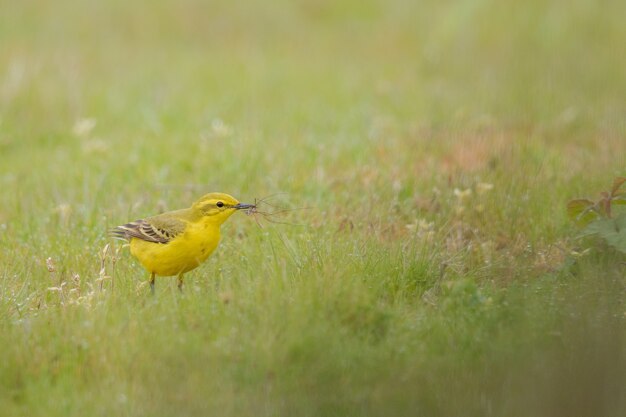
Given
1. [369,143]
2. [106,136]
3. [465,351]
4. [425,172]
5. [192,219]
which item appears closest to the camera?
[465,351]

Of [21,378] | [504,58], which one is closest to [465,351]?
[21,378]

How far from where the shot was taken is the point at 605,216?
19.2ft

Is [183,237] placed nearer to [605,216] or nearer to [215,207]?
[215,207]

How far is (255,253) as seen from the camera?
19.4 feet

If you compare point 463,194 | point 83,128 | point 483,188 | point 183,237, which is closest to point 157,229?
point 183,237

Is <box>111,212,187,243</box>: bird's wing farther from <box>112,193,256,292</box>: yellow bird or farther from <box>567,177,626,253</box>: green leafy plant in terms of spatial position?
<box>567,177,626,253</box>: green leafy plant

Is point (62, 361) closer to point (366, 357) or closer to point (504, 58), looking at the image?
point (366, 357)

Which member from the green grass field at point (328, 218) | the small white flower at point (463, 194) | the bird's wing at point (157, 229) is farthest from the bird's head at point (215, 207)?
the small white flower at point (463, 194)

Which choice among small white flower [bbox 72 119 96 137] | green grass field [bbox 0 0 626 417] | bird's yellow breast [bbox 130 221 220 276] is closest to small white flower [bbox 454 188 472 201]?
green grass field [bbox 0 0 626 417]

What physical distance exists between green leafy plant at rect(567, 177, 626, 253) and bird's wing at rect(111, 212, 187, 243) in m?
2.38

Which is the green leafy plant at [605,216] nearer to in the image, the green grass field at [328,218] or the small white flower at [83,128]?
the green grass field at [328,218]

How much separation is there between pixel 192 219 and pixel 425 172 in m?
2.80

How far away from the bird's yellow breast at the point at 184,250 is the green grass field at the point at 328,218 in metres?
0.18

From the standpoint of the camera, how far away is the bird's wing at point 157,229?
Result: 5.64m
